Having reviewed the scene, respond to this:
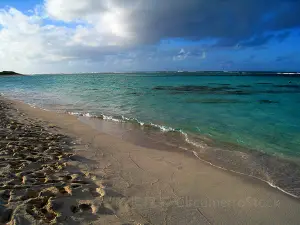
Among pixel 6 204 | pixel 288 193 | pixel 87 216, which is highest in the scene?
pixel 6 204

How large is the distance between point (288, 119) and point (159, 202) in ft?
39.1

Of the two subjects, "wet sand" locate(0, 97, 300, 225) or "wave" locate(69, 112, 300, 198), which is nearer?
"wet sand" locate(0, 97, 300, 225)

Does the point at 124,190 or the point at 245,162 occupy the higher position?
the point at 124,190

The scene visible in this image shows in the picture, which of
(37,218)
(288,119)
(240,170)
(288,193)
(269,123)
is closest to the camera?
(37,218)

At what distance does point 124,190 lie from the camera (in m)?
4.99

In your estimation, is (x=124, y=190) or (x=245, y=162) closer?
(x=124, y=190)

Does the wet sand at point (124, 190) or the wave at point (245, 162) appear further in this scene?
the wave at point (245, 162)

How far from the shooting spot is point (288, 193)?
5.20m

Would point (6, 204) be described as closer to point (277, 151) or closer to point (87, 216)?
point (87, 216)

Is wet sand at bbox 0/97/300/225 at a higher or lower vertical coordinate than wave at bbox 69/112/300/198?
higher

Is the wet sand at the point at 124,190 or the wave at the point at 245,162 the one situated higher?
the wet sand at the point at 124,190

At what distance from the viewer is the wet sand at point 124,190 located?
3.97 meters

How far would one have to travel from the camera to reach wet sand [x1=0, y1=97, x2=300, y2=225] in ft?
13.0

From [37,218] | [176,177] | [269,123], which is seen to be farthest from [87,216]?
[269,123]
